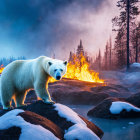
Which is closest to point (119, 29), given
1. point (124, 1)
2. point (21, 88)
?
point (124, 1)

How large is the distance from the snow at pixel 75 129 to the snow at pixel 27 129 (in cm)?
45

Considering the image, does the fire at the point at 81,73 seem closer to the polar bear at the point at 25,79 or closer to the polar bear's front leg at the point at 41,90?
the polar bear at the point at 25,79

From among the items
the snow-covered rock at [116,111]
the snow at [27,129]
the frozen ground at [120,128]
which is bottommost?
the frozen ground at [120,128]

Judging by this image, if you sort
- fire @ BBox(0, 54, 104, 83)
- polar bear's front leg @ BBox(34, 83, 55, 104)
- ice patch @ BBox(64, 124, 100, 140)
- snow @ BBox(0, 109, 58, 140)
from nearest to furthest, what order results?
snow @ BBox(0, 109, 58, 140) → ice patch @ BBox(64, 124, 100, 140) → polar bear's front leg @ BBox(34, 83, 55, 104) → fire @ BBox(0, 54, 104, 83)

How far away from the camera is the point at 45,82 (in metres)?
3.87

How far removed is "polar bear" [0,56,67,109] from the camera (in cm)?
382

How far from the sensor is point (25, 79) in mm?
4258

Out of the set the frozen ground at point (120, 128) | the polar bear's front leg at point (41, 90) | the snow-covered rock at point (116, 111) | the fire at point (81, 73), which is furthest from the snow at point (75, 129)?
the fire at point (81, 73)

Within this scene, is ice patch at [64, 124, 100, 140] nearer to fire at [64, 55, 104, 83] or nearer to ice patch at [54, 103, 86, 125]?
ice patch at [54, 103, 86, 125]

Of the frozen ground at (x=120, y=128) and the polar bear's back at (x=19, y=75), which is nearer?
the polar bear's back at (x=19, y=75)

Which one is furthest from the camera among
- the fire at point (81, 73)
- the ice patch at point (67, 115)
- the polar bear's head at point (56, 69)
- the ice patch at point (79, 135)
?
the fire at point (81, 73)

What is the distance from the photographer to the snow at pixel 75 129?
2.88m

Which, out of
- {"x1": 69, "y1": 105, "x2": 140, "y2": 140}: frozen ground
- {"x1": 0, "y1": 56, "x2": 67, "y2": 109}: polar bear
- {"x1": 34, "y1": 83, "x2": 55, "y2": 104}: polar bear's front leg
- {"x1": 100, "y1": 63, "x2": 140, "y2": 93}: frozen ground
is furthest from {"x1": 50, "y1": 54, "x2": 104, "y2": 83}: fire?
{"x1": 34, "y1": 83, "x2": 55, "y2": 104}: polar bear's front leg

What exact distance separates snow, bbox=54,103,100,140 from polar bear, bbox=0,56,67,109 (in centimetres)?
38
